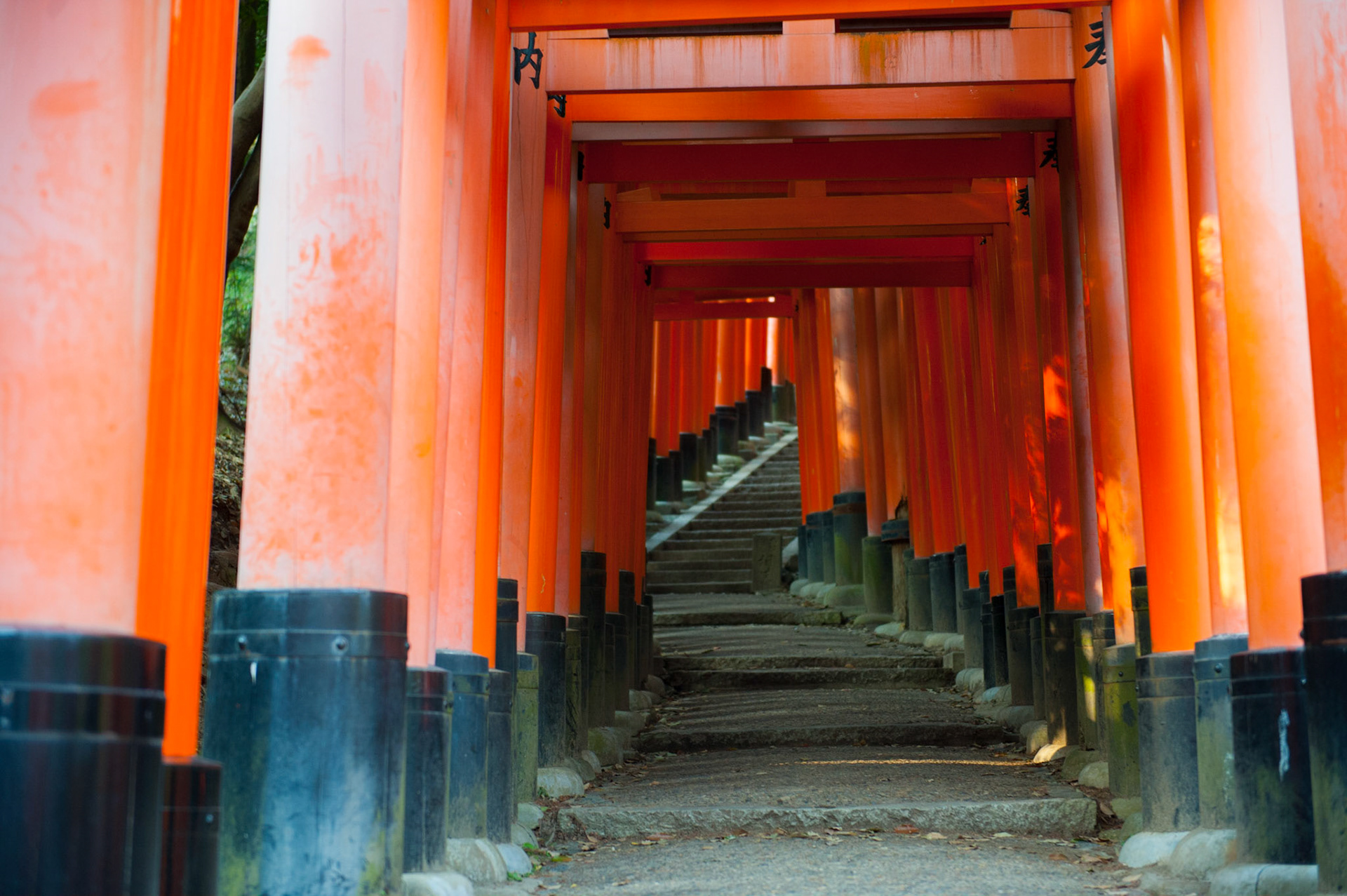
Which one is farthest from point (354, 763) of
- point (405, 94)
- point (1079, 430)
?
point (1079, 430)

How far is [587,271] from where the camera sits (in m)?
10.5

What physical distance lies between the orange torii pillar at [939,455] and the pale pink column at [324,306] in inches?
406

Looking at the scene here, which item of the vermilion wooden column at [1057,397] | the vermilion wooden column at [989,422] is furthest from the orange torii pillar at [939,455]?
the vermilion wooden column at [1057,397]

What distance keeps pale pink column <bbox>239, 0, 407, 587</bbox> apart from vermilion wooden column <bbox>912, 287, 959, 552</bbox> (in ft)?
33.8

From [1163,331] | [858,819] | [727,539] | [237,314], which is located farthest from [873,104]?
[727,539]

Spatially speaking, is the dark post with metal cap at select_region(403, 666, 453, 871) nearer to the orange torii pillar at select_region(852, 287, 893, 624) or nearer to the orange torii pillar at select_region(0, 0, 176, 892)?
the orange torii pillar at select_region(0, 0, 176, 892)

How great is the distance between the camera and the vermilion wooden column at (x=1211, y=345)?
5.34 metres

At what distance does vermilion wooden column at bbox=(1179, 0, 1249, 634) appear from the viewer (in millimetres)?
5336

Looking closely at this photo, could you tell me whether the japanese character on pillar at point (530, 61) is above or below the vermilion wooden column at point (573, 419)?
above

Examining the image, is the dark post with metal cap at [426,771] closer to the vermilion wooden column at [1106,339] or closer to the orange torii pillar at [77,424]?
the orange torii pillar at [77,424]

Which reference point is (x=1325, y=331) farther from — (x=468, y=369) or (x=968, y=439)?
(x=968, y=439)

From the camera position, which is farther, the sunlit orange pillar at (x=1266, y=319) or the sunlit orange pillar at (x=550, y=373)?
the sunlit orange pillar at (x=550, y=373)

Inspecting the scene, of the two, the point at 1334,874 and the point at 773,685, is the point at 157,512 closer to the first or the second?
the point at 1334,874

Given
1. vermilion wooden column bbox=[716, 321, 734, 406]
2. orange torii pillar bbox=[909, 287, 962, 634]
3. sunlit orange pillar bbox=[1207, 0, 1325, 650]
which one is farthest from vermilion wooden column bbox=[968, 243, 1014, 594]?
vermilion wooden column bbox=[716, 321, 734, 406]
